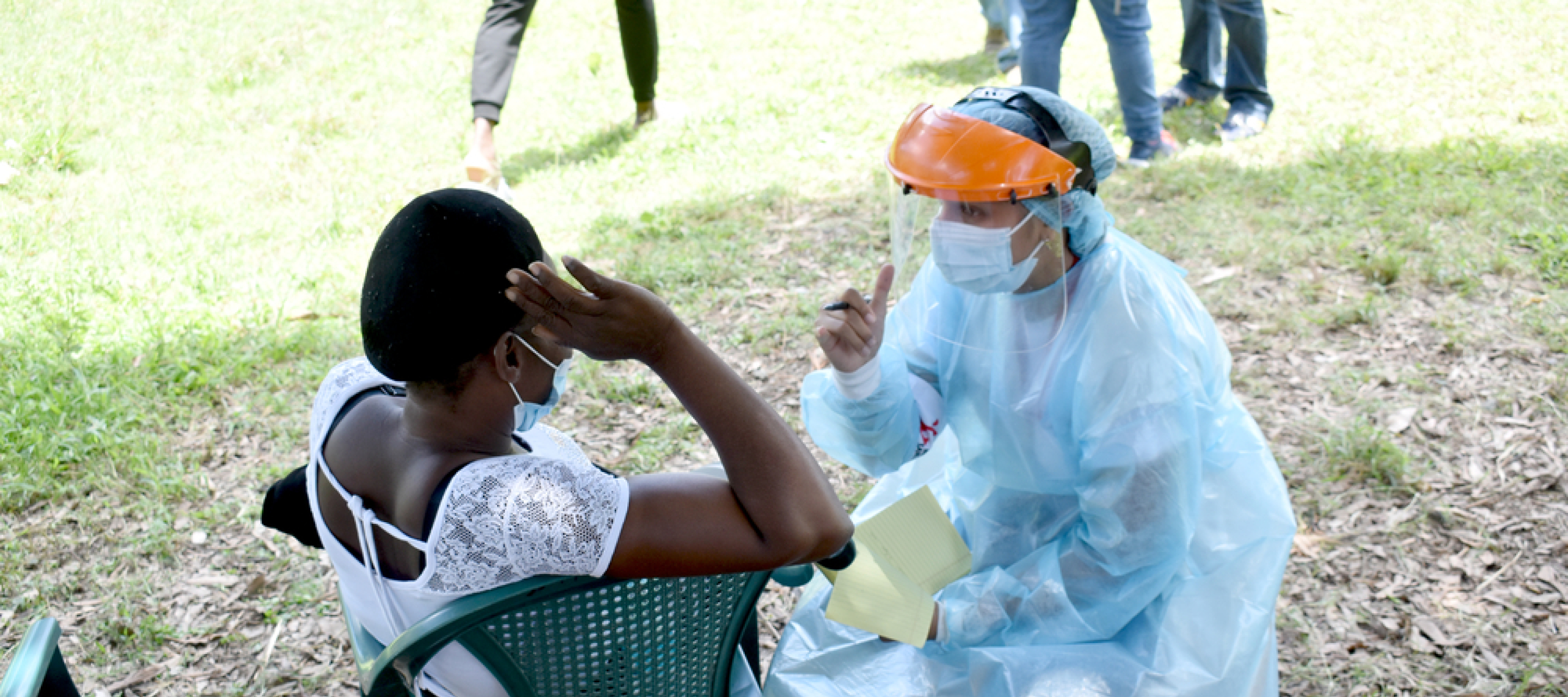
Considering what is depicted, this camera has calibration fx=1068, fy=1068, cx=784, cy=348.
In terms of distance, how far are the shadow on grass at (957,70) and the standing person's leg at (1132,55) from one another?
1.36 metres

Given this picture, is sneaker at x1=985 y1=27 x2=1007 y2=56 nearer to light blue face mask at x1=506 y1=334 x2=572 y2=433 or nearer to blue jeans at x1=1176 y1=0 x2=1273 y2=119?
blue jeans at x1=1176 y1=0 x2=1273 y2=119

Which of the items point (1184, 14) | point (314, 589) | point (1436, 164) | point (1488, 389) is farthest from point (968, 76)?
point (314, 589)

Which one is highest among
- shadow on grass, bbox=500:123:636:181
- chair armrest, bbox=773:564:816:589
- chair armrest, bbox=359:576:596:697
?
Result: chair armrest, bbox=359:576:596:697

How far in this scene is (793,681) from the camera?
7.30 ft

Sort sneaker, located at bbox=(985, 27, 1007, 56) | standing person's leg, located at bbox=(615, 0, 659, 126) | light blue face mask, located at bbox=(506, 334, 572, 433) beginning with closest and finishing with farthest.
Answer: light blue face mask, located at bbox=(506, 334, 572, 433) → standing person's leg, located at bbox=(615, 0, 659, 126) → sneaker, located at bbox=(985, 27, 1007, 56)

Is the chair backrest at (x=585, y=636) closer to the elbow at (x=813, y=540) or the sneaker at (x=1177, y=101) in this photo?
the elbow at (x=813, y=540)

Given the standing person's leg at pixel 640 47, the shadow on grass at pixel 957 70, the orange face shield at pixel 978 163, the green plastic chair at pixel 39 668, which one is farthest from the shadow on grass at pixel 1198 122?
the green plastic chair at pixel 39 668

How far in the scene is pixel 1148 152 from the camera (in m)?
5.18

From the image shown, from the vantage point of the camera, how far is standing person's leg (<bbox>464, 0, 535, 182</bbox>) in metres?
5.16

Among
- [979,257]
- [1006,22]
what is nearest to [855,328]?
[979,257]

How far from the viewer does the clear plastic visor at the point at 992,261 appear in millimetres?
1989

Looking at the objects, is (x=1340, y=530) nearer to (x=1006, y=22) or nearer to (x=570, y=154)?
(x=570, y=154)

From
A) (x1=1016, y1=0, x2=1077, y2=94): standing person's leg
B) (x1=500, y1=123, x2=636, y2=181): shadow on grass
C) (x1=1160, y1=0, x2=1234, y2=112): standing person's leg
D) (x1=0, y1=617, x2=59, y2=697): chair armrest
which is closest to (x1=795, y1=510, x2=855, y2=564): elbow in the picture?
(x1=0, y1=617, x2=59, y2=697): chair armrest

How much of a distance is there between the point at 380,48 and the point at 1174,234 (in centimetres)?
519
